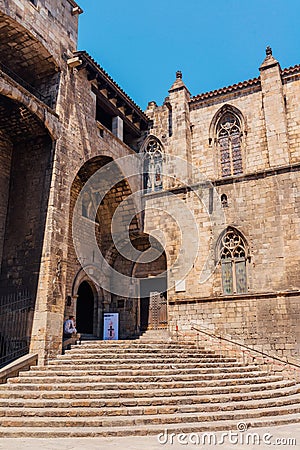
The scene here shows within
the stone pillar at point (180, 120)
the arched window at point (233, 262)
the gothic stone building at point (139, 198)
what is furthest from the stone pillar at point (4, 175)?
the arched window at point (233, 262)

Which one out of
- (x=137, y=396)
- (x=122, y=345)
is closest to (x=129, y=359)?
(x=122, y=345)

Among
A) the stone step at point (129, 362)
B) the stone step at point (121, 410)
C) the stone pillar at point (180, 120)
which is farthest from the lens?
the stone pillar at point (180, 120)

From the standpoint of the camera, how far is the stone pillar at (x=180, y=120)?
1625 cm

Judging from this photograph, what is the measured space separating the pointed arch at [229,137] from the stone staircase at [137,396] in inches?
307

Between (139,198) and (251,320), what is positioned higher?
(139,198)

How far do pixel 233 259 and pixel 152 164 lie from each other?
5856mm

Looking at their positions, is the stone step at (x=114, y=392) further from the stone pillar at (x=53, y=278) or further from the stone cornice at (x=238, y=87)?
the stone cornice at (x=238, y=87)

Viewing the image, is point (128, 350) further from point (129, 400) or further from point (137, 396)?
point (129, 400)

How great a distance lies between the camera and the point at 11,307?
11.1 meters

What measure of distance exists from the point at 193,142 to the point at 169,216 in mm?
3498

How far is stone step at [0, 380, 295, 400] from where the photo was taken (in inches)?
301

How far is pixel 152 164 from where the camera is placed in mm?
17234

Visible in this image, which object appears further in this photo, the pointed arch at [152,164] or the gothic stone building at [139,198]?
the pointed arch at [152,164]

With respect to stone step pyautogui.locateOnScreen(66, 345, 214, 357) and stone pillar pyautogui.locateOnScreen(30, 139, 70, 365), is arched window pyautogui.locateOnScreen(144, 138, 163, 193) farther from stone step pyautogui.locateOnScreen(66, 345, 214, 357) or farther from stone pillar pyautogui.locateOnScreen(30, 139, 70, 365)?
stone step pyautogui.locateOnScreen(66, 345, 214, 357)
